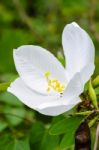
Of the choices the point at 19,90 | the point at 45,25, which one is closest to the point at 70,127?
the point at 19,90

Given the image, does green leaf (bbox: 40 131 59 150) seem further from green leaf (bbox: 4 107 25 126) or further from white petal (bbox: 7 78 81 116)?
green leaf (bbox: 4 107 25 126)

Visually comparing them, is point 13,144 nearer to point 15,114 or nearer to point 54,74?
point 54,74

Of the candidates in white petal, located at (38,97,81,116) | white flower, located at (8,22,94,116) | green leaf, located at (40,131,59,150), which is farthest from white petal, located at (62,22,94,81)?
green leaf, located at (40,131,59,150)

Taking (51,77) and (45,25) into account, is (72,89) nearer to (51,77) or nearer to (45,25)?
(51,77)

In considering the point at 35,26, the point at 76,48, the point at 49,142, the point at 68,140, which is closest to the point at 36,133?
the point at 49,142

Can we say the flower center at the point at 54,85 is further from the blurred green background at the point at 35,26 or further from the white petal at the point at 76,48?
the blurred green background at the point at 35,26

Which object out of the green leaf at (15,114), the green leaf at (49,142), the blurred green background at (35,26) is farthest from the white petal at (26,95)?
the blurred green background at (35,26)

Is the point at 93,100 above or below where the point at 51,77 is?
below
